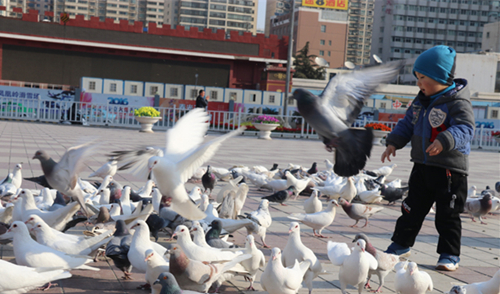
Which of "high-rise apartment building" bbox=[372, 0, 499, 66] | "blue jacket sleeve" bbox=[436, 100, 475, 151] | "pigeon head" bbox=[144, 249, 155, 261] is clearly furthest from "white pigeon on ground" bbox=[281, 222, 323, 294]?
"high-rise apartment building" bbox=[372, 0, 499, 66]

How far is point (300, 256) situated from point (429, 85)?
181 centimetres

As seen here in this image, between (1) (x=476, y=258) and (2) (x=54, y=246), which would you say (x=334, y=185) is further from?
(2) (x=54, y=246)

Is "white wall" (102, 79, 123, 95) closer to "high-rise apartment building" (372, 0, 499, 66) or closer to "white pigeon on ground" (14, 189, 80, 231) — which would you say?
"white pigeon on ground" (14, 189, 80, 231)

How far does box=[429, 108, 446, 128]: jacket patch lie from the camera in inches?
162

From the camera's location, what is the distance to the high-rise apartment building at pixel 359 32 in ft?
480

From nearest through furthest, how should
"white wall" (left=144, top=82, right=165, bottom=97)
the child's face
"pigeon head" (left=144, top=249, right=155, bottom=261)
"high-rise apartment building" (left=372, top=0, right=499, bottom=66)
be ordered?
"pigeon head" (left=144, top=249, right=155, bottom=261), the child's face, "white wall" (left=144, top=82, right=165, bottom=97), "high-rise apartment building" (left=372, top=0, right=499, bottom=66)

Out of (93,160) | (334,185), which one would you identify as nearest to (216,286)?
(334,185)

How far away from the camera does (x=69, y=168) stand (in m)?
3.87

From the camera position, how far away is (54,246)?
11.9 feet

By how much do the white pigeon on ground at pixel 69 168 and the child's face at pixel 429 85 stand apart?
2.67 metres

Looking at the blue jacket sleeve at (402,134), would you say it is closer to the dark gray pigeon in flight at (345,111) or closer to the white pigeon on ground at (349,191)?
the dark gray pigeon in flight at (345,111)

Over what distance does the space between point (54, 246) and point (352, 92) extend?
240 cm

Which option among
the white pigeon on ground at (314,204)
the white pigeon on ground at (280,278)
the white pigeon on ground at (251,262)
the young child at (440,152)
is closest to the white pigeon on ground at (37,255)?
the white pigeon on ground at (251,262)

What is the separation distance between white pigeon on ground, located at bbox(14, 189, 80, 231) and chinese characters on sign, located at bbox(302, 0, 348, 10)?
3786 inches
